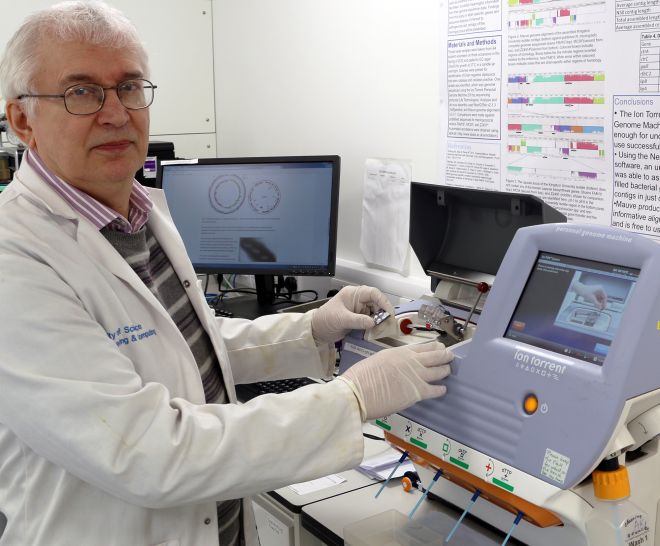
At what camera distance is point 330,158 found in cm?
219

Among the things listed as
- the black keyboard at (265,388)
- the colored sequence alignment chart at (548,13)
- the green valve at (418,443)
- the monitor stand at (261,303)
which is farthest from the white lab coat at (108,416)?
the monitor stand at (261,303)

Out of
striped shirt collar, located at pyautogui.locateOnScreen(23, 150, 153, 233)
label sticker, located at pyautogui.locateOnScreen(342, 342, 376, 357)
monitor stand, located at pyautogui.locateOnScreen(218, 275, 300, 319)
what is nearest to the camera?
striped shirt collar, located at pyautogui.locateOnScreen(23, 150, 153, 233)

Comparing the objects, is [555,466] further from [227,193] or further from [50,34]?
[227,193]

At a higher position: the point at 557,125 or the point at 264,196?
the point at 557,125

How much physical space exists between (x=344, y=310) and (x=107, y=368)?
521mm

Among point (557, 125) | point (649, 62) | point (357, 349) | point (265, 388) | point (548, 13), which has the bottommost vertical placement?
point (265, 388)

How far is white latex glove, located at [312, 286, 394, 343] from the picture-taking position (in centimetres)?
141

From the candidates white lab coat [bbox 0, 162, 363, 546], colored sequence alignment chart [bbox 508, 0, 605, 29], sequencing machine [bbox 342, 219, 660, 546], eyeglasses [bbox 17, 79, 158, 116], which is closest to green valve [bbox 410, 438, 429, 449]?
sequencing machine [bbox 342, 219, 660, 546]

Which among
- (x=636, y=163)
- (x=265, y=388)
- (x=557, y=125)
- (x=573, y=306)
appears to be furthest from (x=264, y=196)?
(x=573, y=306)

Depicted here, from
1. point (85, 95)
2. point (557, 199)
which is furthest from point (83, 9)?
point (557, 199)

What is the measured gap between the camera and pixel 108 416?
0.98 m

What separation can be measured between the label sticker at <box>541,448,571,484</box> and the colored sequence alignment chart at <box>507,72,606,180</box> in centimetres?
82

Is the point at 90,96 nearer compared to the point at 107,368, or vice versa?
the point at 107,368

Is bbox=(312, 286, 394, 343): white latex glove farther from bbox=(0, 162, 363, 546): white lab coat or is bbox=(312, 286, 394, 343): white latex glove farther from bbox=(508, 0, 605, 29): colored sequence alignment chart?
bbox=(508, 0, 605, 29): colored sequence alignment chart
